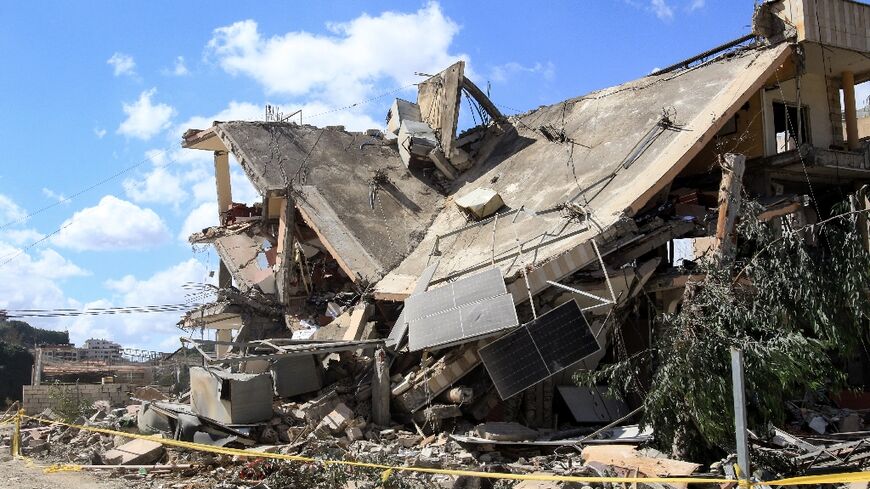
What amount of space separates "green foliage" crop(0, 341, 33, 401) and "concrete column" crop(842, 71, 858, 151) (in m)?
27.6

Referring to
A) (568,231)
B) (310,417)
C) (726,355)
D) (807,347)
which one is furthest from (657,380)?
(310,417)

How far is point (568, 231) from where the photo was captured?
46.2ft

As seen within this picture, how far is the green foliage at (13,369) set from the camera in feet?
100

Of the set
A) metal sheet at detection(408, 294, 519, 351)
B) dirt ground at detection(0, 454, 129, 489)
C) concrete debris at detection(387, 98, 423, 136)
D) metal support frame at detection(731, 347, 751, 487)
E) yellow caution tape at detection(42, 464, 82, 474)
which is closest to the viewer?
metal support frame at detection(731, 347, 751, 487)

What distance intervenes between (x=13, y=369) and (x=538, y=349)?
25480mm

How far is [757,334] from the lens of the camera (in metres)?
10.4

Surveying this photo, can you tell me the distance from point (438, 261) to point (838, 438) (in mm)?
7466

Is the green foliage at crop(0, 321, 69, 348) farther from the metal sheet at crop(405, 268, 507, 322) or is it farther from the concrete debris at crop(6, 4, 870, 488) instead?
the metal sheet at crop(405, 268, 507, 322)

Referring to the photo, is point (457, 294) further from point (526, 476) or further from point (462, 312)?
point (526, 476)

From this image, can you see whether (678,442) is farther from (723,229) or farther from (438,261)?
(438,261)

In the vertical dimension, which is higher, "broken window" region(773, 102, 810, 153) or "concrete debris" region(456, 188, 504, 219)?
"broken window" region(773, 102, 810, 153)

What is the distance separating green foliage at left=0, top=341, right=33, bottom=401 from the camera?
30578 millimetres

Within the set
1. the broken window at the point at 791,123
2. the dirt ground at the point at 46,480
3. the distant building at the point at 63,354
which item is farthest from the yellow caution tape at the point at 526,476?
the distant building at the point at 63,354

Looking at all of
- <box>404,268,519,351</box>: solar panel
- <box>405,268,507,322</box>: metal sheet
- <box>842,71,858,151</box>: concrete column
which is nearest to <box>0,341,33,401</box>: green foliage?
<box>405,268,507,322</box>: metal sheet
